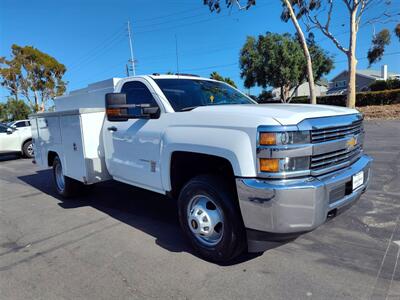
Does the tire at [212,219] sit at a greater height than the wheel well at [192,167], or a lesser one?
lesser

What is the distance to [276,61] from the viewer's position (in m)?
33.1

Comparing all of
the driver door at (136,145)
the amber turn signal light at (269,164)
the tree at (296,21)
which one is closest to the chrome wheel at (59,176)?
the driver door at (136,145)

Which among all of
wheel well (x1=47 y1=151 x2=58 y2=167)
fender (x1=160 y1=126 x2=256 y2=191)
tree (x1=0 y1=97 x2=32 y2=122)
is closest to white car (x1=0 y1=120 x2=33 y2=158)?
wheel well (x1=47 y1=151 x2=58 y2=167)

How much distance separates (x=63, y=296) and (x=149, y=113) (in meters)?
2.06

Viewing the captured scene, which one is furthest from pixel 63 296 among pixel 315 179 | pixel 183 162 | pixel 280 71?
pixel 280 71

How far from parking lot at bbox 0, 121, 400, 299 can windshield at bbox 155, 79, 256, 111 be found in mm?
1691

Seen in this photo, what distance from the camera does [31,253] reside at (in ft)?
12.3

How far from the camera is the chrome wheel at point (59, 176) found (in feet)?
19.7

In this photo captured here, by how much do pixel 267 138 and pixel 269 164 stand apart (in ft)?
0.71

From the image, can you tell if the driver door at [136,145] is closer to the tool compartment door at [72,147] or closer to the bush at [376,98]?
the tool compartment door at [72,147]

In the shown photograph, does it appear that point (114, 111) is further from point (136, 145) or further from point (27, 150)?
point (27, 150)

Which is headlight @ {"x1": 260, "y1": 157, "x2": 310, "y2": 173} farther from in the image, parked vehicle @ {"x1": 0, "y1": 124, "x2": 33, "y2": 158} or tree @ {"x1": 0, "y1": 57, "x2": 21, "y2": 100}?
tree @ {"x1": 0, "y1": 57, "x2": 21, "y2": 100}

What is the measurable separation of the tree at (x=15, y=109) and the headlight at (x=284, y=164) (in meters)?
56.4

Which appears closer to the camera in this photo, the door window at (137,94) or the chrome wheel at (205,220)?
the chrome wheel at (205,220)
